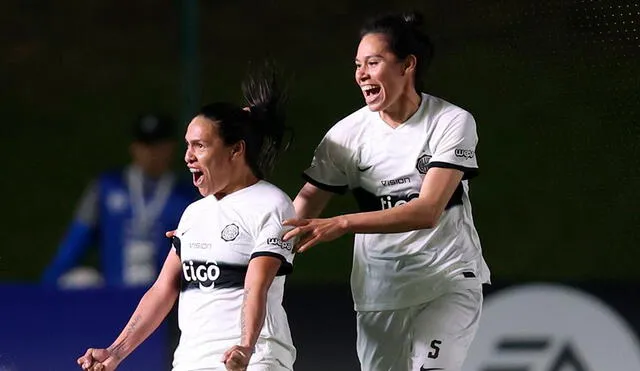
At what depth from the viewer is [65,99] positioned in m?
6.85

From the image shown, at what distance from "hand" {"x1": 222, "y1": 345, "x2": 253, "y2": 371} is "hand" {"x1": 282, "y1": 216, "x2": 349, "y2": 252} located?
364 mm

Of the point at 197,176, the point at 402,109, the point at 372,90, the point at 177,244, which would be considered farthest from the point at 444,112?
the point at 177,244

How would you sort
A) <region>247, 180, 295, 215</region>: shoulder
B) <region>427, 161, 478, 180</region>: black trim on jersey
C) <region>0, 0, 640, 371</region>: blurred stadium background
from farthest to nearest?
1. <region>0, 0, 640, 371</region>: blurred stadium background
2. <region>427, 161, 478, 180</region>: black trim on jersey
3. <region>247, 180, 295, 215</region>: shoulder

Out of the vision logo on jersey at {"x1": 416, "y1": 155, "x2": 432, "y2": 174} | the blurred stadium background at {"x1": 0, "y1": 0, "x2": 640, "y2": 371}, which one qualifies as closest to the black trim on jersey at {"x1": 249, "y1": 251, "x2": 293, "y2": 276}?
the vision logo on jersey at {"x1": 416, "y1": 155, "x2": 432, "y2": 174}

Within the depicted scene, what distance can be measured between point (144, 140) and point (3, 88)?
818 millimetres

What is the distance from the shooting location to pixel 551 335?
615cm

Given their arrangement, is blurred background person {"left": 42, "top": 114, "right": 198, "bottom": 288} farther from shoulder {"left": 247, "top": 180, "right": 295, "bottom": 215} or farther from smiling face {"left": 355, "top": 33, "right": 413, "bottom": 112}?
shoulder {"left": 247, "top": 180, "right": 295, "bottom": 215}

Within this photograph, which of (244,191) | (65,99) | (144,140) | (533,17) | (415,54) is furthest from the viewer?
(65,99)

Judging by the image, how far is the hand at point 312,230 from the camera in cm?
399

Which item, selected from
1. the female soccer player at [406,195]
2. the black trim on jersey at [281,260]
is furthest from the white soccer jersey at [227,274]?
the female soccer player at [406,195]

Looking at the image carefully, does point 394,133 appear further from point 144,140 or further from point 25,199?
point 25,199

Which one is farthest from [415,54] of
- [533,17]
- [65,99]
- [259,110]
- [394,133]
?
[65,99]

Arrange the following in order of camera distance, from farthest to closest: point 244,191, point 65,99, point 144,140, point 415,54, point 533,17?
1. point 65,99
2. point 144,140
3. point 533,17
4. point 415,54
5. point 244,191

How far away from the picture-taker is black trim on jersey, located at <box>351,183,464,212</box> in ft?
14.7
